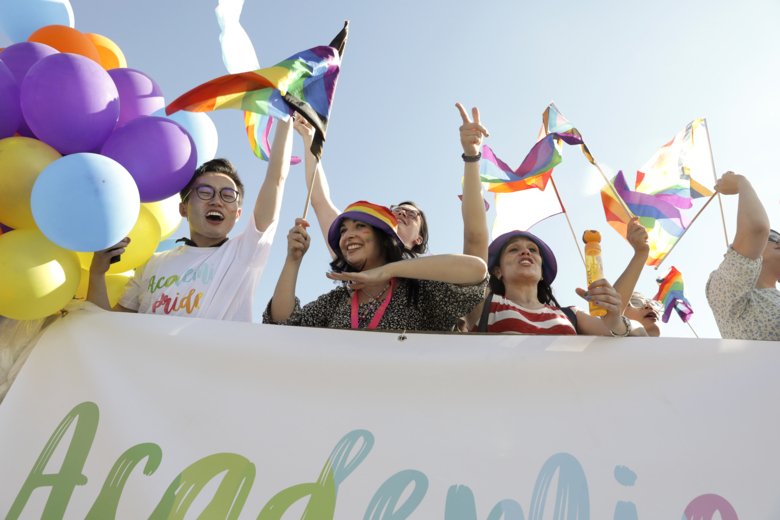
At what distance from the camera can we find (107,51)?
2.94 metres

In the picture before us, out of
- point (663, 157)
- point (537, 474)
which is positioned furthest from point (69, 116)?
point (663, 157)

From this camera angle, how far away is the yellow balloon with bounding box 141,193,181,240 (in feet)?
8.95

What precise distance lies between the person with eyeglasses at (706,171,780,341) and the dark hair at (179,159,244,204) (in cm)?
217

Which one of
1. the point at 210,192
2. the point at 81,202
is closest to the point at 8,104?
the point at 81,202

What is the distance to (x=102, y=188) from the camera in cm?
199

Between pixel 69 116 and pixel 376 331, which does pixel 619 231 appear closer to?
pixel 376 331

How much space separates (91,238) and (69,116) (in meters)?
0.46

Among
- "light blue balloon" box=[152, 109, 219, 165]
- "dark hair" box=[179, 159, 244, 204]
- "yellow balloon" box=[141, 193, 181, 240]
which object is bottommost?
"yellow balloon" box=[141, 193, 181, 240]

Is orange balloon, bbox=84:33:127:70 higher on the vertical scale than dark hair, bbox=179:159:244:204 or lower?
higher

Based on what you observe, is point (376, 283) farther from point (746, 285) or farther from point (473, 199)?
point (746, 285)

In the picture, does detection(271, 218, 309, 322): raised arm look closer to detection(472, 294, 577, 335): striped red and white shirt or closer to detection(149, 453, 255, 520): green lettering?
detection(149, 453, 255, 520): green lettering

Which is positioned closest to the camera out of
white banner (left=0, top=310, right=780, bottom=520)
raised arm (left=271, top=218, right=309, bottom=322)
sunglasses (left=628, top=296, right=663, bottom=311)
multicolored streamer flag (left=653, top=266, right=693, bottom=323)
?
white banner (left=0, top=310, right=780, bottom=520)

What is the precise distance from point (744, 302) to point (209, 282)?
87.6 inches

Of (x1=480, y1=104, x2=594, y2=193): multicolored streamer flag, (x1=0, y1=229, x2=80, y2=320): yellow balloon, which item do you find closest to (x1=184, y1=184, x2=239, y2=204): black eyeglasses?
(x1=0, y1=229, x2=80, y2=320): yellow balloon
